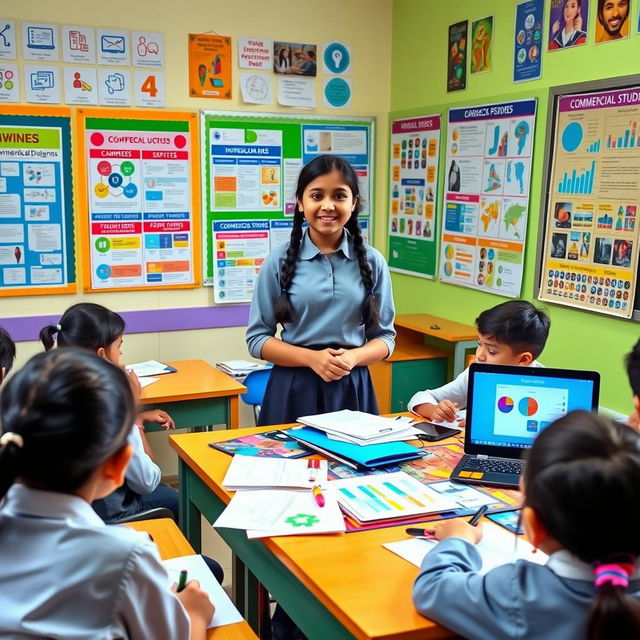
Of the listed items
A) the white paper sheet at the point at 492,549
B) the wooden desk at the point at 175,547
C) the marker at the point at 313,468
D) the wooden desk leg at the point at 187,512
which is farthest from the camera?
the wooden desk leg at the point at 187,512

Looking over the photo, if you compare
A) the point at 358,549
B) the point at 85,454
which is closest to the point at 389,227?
the point at 358,549

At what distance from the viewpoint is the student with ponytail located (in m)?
2.43

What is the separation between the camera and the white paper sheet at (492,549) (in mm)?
1457

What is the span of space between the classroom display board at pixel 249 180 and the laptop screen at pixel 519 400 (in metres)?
2.47

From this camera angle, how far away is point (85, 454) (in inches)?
43.4

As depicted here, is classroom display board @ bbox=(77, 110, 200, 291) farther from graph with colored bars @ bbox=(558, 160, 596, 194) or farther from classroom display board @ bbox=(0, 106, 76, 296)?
graph with colored bars @ bbox=(558, 160, 596, 194)

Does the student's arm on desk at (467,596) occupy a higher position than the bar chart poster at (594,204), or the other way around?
the bar chart poster at (594,204)

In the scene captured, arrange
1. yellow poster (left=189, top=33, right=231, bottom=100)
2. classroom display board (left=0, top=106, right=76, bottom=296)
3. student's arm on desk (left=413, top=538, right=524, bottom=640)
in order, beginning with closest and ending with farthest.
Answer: student's arm on desk (left=413, top=538, right=524, bottom=640), classroom display board (left=0, top=106, right=76, bottom=296), yellow poster (left=189, top=33, right=231, bottom=100)

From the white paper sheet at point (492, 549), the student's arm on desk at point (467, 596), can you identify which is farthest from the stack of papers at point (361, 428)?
the student's arm on desk at point (467, 596)

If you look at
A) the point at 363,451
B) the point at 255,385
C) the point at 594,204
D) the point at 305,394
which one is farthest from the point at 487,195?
the point at 363,451

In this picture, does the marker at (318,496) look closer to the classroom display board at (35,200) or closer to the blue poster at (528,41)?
the blue poster at (528,41)

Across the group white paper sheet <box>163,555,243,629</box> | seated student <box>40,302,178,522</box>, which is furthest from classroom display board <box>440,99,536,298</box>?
white paper sheet <box>163,555,243,629</box>

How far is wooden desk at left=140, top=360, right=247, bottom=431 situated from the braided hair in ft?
3.11

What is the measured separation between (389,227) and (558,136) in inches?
60.6
